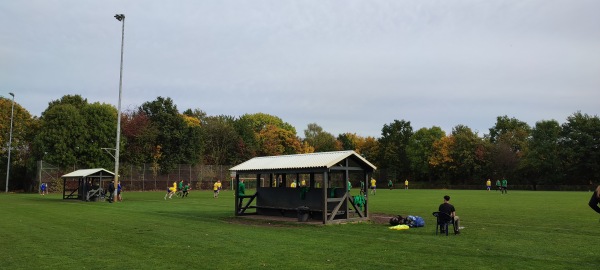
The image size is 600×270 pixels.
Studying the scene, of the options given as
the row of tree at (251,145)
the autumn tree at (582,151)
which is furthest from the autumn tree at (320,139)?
the autumn tree at (582,151)

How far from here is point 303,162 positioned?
2025 centimetres

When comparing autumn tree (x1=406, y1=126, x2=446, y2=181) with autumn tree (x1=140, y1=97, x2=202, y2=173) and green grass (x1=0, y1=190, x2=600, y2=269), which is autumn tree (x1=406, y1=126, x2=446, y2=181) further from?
green grass (x1=0, y1=190, x2=600, y2=269)

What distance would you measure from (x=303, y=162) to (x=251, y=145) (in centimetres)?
6796

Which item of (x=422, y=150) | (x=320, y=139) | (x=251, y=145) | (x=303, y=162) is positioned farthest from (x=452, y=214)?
(x=320, y=139)

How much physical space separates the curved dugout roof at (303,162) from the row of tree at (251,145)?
38794 millimetres

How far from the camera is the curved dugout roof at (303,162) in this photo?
19062 millimetres

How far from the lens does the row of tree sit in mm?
59562

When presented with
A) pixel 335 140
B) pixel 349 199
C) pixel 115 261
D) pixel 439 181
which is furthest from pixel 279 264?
pixel 335 140

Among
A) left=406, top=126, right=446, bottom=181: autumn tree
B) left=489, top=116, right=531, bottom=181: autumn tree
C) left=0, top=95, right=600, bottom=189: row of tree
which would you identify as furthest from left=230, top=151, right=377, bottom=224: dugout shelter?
left=406, top=126, right=446, bottom=181: autumn tree

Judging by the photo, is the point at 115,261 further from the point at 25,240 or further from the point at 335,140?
the point at 335,140

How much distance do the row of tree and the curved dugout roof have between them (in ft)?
127

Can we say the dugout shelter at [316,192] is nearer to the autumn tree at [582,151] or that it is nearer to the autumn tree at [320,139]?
the autumn tree at [582,151]

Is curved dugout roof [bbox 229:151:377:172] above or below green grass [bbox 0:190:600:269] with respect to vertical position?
above

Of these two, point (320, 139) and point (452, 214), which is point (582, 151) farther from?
point (452, 214)
